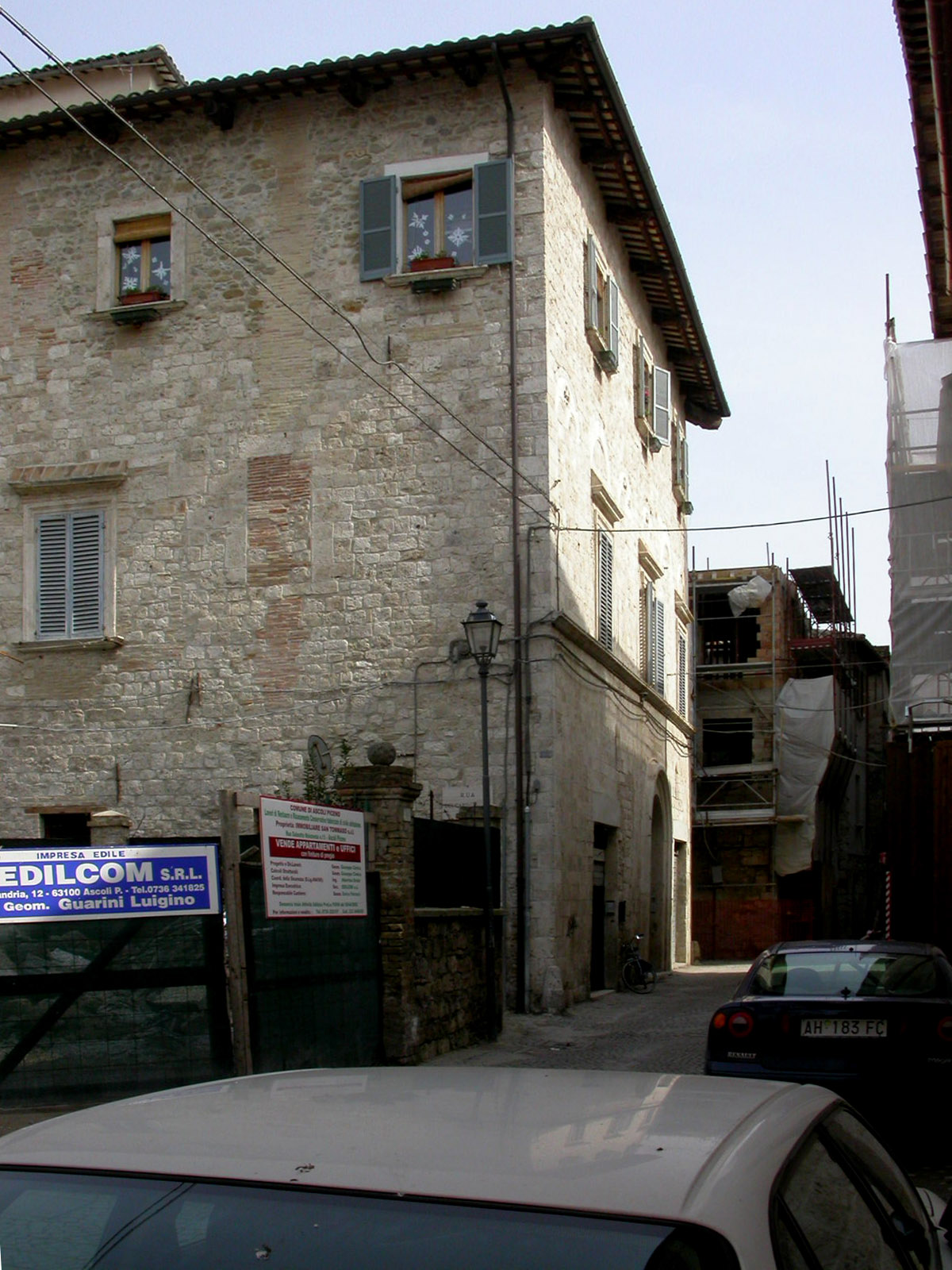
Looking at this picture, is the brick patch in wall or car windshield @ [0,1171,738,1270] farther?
the brick patch in wall

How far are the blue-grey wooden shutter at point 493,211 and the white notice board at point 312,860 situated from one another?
9399mm

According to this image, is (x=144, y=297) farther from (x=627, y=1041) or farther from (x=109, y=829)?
(x=627, y=1041)

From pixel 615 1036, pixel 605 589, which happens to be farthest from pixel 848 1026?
pixel 605 589

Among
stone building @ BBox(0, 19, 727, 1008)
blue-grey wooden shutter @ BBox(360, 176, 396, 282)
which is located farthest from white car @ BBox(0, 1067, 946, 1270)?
blue-grey wooden shutter @ BBox(360, 176, 396, 282)

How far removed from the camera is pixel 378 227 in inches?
765

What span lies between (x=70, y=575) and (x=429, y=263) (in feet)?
21.1

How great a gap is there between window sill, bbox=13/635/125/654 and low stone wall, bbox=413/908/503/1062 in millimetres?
7247

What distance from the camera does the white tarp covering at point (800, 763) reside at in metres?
35.6

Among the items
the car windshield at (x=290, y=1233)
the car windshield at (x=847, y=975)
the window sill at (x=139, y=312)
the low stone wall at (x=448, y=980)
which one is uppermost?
the window sill at (x=139, y=312)

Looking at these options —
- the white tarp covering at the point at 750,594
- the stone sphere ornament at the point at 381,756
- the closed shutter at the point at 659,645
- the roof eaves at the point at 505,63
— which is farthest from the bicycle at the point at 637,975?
the white tarp covering at the point at 750,594

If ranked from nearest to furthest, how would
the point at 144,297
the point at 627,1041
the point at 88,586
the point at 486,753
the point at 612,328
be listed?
the point at 486,753
the point at 627,1041
the point at 88,586
the point at 144,297
the point at 612,328

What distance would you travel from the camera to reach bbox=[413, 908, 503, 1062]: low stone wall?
→ 13.0 meters

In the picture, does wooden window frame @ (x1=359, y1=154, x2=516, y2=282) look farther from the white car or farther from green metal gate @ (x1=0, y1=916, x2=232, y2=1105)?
the white car

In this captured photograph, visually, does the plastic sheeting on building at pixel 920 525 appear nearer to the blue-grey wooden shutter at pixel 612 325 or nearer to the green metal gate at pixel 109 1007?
the blue-grey wooden shutter at pixel 612 325
